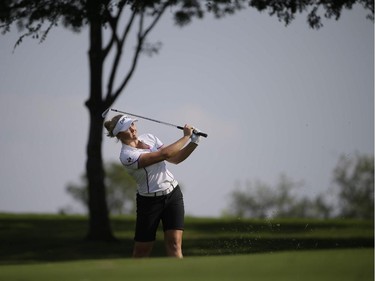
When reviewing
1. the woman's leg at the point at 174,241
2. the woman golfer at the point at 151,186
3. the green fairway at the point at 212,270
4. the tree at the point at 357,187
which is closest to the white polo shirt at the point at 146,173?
the woman golfer at the point at 151,186

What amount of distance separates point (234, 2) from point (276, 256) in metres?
13.0

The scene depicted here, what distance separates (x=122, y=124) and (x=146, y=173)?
459 millimetres

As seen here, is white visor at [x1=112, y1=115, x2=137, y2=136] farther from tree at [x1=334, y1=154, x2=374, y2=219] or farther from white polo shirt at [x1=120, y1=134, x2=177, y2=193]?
tree at [x1=334, y1=154, x2=374, y2=219]

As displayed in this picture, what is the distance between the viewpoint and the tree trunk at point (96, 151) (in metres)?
15.7

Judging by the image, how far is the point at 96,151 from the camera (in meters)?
15.8

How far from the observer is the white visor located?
6688mm

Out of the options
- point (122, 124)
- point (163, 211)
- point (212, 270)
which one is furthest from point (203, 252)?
point (212, 270)

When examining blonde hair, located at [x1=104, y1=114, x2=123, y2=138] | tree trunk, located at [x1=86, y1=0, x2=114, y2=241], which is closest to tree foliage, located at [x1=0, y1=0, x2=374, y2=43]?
tree trunk, located at [x1=86, y1=0, x2=114, y2=241]

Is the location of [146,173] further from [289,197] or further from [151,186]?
[289,197]

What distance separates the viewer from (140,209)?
6824 mm

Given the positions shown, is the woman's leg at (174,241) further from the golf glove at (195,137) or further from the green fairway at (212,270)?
the green fairway at (212,270)

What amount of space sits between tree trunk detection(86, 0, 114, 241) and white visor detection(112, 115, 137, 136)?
8997 mm

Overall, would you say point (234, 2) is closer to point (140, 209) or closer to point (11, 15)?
point (11, 15)

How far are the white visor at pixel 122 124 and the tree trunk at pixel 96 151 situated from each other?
29.5 ft
